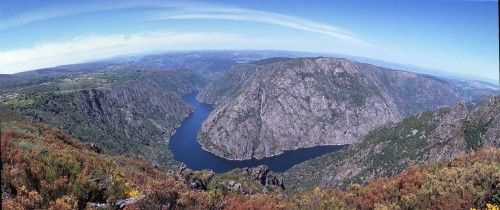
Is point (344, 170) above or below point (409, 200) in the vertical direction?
below

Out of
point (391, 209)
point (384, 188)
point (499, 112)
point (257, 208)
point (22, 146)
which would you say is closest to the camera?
point (391, 209)

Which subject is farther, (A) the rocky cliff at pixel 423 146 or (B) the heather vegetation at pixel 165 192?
(A) the rocky cliff at pixel 423 146

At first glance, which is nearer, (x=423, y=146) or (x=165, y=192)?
(x=165, y=192)

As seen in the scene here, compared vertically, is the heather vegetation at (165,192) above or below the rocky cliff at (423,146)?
above

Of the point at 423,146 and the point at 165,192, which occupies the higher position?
the point at 165,192

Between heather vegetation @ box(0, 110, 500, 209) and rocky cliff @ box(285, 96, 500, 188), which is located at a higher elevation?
heather vegetation @ box(0, 110, 500, 209)

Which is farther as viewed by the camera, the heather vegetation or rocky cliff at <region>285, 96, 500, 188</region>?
rocky cliff at <region>285, 96, 500, 188</region>

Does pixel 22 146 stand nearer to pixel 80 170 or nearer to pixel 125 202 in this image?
pixel 80 170

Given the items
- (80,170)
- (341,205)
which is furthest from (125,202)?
(341,205)
